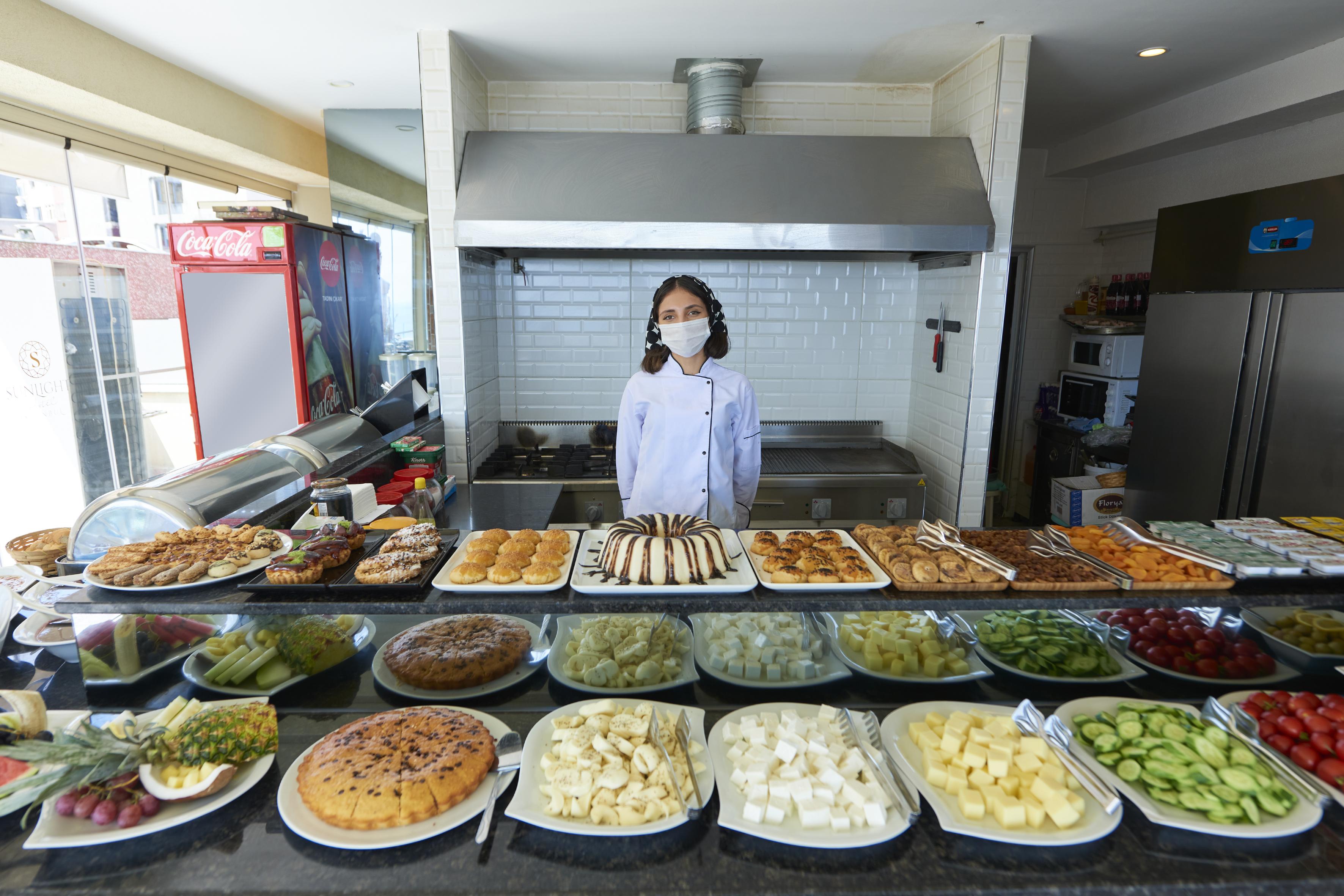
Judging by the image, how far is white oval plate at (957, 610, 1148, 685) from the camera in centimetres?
174

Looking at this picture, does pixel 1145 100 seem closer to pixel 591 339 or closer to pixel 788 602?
pixel 591 339

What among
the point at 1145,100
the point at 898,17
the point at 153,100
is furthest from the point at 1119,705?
the point at 153,100

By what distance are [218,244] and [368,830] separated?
4176 mm

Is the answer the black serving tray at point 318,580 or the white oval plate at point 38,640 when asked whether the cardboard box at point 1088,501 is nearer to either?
the black serving tray at point 318,580

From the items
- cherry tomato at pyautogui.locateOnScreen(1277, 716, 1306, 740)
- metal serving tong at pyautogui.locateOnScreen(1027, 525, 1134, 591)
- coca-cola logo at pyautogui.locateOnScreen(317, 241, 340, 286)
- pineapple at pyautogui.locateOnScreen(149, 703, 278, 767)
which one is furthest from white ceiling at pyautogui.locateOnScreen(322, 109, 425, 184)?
cherry tomato at pyautogui.locateOnScreen(1277, 716, 1306, 740)

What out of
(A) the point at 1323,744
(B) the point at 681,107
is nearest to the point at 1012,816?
(A) the point at 1323,744

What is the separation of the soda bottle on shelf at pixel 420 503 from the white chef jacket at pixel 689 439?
0.79 metres

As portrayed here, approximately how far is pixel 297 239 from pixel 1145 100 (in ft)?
16.5

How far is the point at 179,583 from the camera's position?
5.03 ft

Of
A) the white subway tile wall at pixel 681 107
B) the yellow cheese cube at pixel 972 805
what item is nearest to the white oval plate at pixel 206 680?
the yellow cheese cube at pixel 972 805

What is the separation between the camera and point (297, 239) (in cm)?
432

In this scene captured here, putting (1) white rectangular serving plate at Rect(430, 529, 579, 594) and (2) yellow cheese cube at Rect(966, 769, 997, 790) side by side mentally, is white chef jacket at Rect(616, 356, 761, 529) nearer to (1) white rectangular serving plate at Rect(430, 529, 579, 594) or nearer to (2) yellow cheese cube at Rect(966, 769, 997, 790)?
(1) white rectangular serving plate at Rect(430, 529, 579, 594)

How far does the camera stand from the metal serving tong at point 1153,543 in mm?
1624

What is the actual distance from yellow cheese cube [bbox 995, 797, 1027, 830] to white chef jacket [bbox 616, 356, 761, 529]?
168 centimetres
